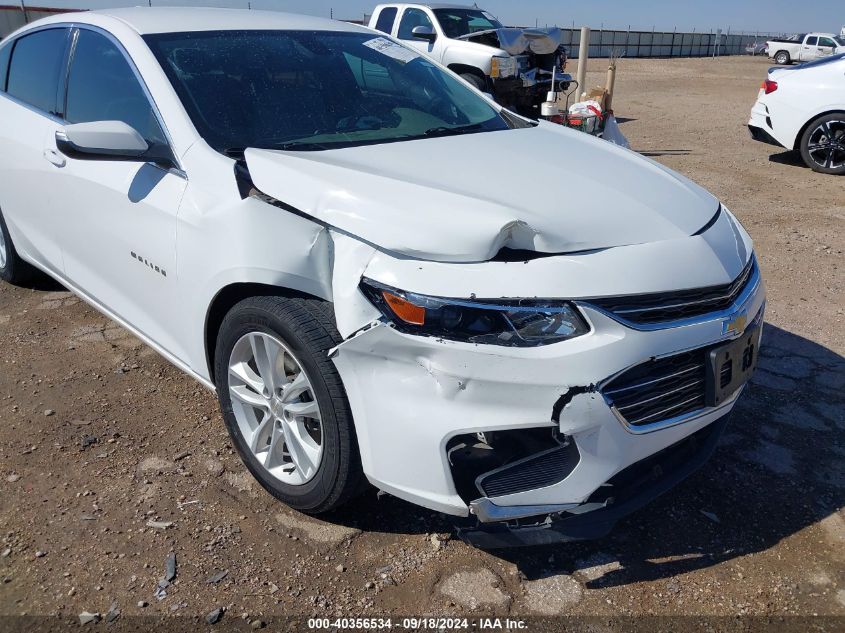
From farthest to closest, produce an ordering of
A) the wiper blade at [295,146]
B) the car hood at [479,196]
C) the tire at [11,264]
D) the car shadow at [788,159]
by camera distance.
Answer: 1. the car shadow at [788,159]
2. the tire at [11,264]
3. the wiper blade at [295,146]
4. the car hood at [479,196]

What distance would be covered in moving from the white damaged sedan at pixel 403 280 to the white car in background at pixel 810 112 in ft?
20.8

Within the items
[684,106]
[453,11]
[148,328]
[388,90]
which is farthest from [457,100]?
[684,106]

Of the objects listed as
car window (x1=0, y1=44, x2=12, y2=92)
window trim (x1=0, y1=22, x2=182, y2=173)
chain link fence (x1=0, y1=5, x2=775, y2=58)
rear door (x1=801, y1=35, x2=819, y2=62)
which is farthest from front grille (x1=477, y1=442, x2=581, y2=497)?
rear door (x1=801, y1=35, x2=819, y2=62)

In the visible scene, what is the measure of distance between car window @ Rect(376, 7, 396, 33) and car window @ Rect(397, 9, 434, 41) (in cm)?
20

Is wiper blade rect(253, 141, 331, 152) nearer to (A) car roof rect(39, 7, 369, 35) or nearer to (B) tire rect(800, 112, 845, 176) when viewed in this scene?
(A) car roof rect(39, 7, 369, 35)

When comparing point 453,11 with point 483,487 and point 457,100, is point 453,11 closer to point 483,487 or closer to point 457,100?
point 457,100

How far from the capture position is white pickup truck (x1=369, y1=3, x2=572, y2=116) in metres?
10.8

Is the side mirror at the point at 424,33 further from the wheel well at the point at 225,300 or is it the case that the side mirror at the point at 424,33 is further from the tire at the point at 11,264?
the wheel well at the point at 225,300

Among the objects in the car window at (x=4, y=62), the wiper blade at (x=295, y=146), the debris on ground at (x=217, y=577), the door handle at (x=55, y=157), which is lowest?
the debris on ground at (x=217, y=577)

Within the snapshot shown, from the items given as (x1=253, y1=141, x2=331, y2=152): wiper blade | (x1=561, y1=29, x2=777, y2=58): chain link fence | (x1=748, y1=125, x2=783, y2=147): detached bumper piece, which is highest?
(x1=253, y1=141, x2=331, y2=152): wiper blade

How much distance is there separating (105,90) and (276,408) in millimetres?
1734

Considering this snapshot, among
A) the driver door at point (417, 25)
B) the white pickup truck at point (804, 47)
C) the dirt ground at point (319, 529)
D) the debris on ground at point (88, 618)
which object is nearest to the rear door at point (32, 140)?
the dirt ground at point (319, 529)

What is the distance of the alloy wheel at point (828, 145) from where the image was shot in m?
8.06

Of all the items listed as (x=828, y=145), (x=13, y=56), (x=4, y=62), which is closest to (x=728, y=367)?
(x=13, y=56)
